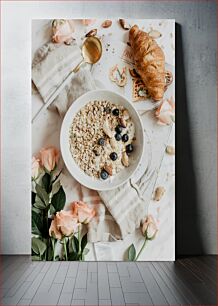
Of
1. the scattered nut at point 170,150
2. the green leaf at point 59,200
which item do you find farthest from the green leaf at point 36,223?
the scattered nut at point 170,150

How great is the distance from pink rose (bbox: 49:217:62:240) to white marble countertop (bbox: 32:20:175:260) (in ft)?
0.65

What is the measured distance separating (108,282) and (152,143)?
0.94 m

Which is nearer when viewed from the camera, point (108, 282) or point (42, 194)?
point (108, 282)

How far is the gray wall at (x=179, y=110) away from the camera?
10.6ft

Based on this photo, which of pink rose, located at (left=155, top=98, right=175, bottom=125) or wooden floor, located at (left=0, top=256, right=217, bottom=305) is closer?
wooden floor, located at (left=0, top=256, right=217, bottom=305)

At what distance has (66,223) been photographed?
10.2ft

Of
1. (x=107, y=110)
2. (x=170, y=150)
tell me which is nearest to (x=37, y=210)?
(x=107, y=110)

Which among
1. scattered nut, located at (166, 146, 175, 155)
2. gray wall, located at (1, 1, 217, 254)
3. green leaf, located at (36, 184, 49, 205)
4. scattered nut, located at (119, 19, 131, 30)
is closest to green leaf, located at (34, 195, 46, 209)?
green leaf, located at (36, 184, 49, 205)

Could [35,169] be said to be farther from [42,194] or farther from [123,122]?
[123,122]

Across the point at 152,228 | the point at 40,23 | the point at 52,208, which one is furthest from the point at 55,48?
the point at 152,228

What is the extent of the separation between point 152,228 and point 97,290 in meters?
0.80

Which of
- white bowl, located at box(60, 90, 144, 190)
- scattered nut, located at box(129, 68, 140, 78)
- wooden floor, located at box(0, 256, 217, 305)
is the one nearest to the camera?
wooden floor, located at box(0, 256, 217, 305)

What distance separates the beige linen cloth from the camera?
3125 millimetres

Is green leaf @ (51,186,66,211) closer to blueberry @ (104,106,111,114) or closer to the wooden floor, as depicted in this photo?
the wooden floor
